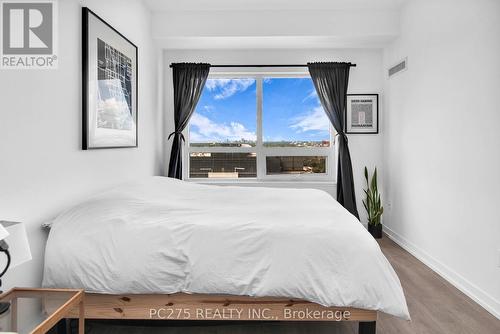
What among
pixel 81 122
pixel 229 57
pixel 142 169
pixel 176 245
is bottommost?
pixel 176 245

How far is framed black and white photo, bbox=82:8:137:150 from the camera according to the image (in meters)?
2.53

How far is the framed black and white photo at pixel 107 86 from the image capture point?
99.4 inches

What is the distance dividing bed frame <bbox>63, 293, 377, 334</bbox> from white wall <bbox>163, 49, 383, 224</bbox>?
3.09 metres

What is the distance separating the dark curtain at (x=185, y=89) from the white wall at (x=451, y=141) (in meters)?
2.46

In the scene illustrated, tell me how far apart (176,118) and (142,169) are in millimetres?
1048

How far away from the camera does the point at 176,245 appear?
75.2 inches

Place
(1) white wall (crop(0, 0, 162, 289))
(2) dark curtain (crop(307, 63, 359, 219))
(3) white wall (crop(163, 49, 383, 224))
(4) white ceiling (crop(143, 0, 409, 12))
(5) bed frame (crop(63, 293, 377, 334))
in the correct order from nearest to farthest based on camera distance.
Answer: (1) white wall (crop(0, 0, 162, 289))
(5) bed frame (crop(63, 293, 377, 334))
(4) white ceiling (crop(143, 0, 409, 12))
(2) dark curtain (crop(307, 63, 359, 219))
(3) white wall (crop(163, 49, 383, 224))

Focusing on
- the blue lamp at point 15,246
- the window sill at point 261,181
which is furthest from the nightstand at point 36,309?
the window sill at point 261,181

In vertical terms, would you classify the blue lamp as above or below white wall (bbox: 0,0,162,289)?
below

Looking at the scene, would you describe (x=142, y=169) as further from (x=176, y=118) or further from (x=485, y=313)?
(x=485, y=313)

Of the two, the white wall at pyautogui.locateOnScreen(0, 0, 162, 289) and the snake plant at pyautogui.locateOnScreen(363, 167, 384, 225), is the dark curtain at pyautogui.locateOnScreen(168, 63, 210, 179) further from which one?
the snake plant at pyautogui.locateOnScreen(363, 167, 384, 225)

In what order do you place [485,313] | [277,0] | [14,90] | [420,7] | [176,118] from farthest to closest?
[176,118]
[277,0]
[420,7]
[485,313]
[14,90]

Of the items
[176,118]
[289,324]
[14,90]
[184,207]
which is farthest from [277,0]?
[289,324]

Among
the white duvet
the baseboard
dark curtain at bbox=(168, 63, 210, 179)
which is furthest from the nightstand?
dark curtain at bbox=(168, 63, 210, 179)
